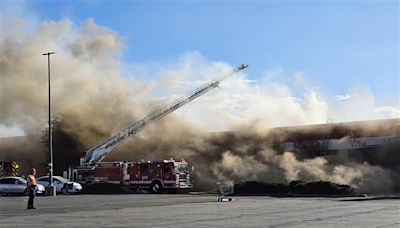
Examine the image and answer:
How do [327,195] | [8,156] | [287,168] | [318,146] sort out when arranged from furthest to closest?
[8,156]
[318,146]
[287,168]
[327,195]

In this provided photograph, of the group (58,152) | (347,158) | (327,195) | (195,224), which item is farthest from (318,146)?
(195,224)

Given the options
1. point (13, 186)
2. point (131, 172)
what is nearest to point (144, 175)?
point (131, 172)

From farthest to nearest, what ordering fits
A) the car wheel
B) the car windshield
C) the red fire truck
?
the car windshield < the red fire truck < the car wheel

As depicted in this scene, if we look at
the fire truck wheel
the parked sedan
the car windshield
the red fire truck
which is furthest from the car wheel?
the car windshield

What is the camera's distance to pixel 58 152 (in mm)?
55750

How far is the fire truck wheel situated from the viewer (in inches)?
1571

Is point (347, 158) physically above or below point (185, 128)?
below

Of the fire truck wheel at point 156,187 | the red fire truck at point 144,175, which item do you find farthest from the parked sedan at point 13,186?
the fire truck wheel at point 156,187

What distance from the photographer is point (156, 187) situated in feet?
132

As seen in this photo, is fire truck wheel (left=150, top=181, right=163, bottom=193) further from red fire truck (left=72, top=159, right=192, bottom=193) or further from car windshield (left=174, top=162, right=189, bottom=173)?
car windshield (left=174, top=162, right=189, bottom=173)

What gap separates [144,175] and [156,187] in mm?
1446

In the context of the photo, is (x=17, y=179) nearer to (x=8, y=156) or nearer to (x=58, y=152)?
(x=58, y=152)

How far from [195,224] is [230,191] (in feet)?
73.5

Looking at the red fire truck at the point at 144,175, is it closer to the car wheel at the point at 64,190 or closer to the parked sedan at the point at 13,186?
the car wheel at the point at 64,190
